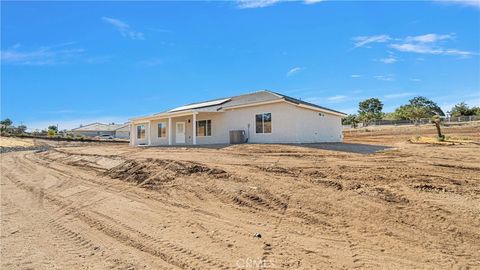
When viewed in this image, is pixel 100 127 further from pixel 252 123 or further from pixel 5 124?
pixel 252 123

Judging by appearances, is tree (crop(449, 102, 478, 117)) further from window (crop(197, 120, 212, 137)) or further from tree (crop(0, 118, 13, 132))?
tree (crop(0, 118, 13, 132))

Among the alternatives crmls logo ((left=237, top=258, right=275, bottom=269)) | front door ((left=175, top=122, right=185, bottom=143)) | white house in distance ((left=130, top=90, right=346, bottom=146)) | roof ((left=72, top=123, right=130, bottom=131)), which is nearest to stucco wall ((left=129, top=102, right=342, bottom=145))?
white house in distance ((left=130, top=90, right=346, bottom=146))

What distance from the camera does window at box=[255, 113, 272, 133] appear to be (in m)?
19.1

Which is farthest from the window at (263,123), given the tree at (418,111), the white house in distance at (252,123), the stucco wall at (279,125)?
the tree at (418,111)

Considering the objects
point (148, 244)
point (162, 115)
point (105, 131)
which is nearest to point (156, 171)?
point (148, 244)

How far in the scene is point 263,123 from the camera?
19312 mm

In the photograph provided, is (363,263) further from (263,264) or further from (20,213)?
(20,213)

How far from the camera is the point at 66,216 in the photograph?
22.8 feet

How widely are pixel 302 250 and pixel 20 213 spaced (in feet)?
21.6

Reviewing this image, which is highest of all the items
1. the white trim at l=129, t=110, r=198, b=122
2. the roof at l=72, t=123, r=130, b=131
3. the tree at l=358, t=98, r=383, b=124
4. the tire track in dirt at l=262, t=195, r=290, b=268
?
the tree at l=358, t=98, r=383, b=124

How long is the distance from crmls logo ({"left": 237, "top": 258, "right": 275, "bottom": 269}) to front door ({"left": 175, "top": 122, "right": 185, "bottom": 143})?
20.8 meters

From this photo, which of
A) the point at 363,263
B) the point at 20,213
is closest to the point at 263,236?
the point at 363,263

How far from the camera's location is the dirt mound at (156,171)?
9.27m

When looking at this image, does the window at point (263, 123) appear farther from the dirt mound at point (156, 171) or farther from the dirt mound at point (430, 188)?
the dirt mound at point (430, 188)
